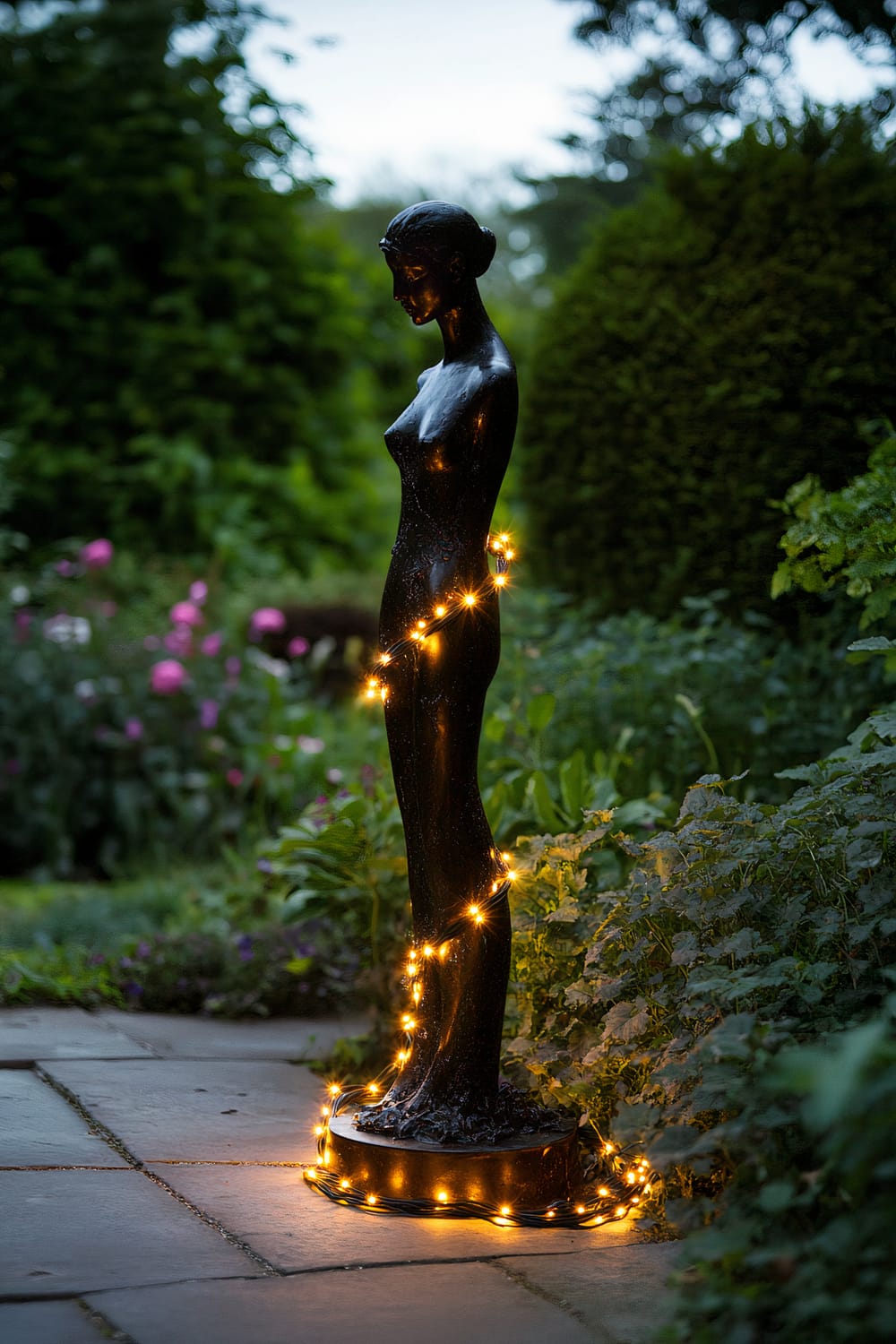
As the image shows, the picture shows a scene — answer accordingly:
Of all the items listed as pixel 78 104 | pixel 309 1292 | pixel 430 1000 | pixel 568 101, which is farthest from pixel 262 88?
pixel 309 1292

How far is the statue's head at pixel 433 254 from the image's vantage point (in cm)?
272

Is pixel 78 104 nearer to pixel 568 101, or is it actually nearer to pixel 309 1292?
pixel 568 101

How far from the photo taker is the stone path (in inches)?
79.7

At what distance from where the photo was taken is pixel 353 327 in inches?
425

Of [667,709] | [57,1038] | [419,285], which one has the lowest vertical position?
[57,1038]

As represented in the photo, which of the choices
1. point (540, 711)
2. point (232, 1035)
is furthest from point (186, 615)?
point (232, 1035)

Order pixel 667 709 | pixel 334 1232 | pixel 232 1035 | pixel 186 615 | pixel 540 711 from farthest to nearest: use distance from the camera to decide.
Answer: pixel 186 615 → pixel 667 709 → pixel 540 711 → pixel 232 1035 → pixel 334 1232

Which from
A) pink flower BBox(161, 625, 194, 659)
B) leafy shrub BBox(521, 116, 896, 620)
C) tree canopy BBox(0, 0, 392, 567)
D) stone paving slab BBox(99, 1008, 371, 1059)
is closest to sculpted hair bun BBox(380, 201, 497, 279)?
stone paving slab BBox(99, 1008, 371, 1059)

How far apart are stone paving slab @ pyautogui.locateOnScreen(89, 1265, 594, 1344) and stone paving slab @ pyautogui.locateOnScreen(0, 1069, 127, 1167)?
71 centimetres

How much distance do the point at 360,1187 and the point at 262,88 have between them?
30.3ft

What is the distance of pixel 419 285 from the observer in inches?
108

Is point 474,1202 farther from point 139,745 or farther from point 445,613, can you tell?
point 139,745

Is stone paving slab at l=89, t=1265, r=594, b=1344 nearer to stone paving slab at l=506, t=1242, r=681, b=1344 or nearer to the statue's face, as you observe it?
stone paving slab at l=506, t=1242, r=681, b=1344

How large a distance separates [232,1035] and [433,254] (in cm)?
246
